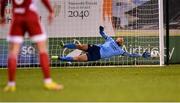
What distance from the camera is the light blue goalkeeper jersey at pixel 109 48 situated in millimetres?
15376

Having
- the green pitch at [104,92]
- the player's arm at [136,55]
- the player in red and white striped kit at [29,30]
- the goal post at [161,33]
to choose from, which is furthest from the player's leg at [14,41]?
the goal post at [161,33]

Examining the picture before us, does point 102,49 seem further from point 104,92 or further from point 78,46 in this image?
point 104,92

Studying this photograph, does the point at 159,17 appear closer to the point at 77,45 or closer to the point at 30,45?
the point at 77,45

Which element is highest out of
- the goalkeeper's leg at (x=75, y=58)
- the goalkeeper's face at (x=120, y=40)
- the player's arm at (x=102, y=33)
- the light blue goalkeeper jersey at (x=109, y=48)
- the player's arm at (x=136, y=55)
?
the player's arm at (x=102, y=33)

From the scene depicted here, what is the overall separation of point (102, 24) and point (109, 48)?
763 millimetres

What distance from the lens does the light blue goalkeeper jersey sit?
1538cm

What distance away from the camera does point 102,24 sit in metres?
15.6

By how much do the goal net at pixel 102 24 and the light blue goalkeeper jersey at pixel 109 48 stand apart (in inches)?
8.7

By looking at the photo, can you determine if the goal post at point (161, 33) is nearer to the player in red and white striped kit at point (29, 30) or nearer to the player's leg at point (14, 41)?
the player in red and white striped kit at point (29, 30)

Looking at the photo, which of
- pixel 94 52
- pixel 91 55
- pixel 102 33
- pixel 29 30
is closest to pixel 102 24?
pixel 102 33

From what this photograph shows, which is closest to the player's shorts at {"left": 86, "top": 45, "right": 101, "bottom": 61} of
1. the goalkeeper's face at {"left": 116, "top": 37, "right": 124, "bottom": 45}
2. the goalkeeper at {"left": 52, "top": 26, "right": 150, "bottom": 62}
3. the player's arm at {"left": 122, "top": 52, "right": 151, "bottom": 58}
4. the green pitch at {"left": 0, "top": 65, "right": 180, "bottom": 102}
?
the goalkeeper at {"left": 52, "top": 26, "right": 150, "bottom": 62}

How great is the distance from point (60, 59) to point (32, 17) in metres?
7.50

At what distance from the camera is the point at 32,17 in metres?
8.31

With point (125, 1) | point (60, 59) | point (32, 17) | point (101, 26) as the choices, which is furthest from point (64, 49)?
point (32, 17)
